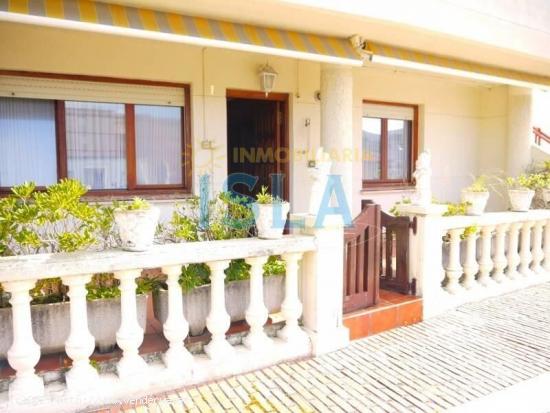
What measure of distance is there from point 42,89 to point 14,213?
13.4 feet

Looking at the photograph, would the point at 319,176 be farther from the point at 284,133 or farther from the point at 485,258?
the point at 284,133

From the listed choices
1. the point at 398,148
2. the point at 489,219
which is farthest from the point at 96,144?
the point at 398,148

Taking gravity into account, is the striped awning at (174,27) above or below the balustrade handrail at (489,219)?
above

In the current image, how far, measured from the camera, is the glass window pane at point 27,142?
6609mm

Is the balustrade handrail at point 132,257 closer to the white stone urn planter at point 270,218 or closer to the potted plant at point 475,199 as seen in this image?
the white stone urn planter at point 270,218

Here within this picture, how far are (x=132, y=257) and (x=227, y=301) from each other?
1090 millimetres

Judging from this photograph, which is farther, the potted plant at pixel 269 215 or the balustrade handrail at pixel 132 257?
the potted plant at pixel 269 215

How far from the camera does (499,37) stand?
700cm

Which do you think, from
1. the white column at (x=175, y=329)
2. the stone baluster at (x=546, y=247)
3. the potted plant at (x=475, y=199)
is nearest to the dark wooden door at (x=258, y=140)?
the potted plant at (x=475, y=199)

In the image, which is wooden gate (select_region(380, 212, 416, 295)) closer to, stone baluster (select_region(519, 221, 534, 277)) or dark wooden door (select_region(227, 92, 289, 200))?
stone baluster (select_region(519, 221, 534, 277))

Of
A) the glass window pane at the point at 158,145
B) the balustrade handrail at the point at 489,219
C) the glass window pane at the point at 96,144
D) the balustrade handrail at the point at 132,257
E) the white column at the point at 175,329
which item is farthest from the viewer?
the glass window pane at the point at 158,145

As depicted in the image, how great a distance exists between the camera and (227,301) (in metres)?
3.91

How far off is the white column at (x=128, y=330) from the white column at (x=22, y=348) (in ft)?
1.75

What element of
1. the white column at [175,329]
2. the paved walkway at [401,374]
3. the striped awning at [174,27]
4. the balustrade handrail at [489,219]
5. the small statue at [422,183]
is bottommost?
the paved walkway at [401,374]
